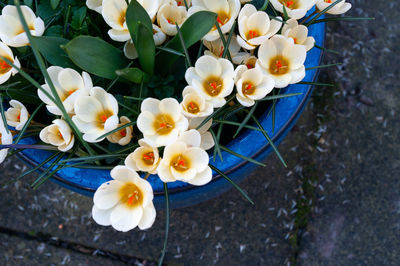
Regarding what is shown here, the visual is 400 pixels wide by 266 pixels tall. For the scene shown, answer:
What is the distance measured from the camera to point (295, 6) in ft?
2.78

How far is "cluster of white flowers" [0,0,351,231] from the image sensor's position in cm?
74

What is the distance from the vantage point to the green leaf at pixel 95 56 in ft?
2.50

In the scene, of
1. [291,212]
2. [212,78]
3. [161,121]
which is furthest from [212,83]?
[291,212]

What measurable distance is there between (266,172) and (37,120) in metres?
0.92

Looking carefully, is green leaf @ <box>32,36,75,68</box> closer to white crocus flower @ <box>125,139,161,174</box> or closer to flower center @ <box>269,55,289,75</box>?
white crocus flower @ <box>125,139,161,174</box>

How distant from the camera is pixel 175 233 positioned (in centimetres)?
161

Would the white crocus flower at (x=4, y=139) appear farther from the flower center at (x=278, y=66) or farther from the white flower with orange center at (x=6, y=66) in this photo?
the flower center at (x=278, y=66)

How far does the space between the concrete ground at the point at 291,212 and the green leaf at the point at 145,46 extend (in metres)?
0.88

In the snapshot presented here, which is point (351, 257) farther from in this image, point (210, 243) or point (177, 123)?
point (177, 123)

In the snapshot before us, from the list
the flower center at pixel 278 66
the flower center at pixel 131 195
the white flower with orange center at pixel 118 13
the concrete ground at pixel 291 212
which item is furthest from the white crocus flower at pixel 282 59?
the concrete ground at pixel 291 212

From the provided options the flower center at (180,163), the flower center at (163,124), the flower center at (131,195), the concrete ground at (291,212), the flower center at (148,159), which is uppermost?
the flower center at (163,124)

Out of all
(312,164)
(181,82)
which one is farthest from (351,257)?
(181,82)

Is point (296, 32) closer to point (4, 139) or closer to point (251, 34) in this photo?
point (251, 34)

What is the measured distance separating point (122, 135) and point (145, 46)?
19 centimetres
